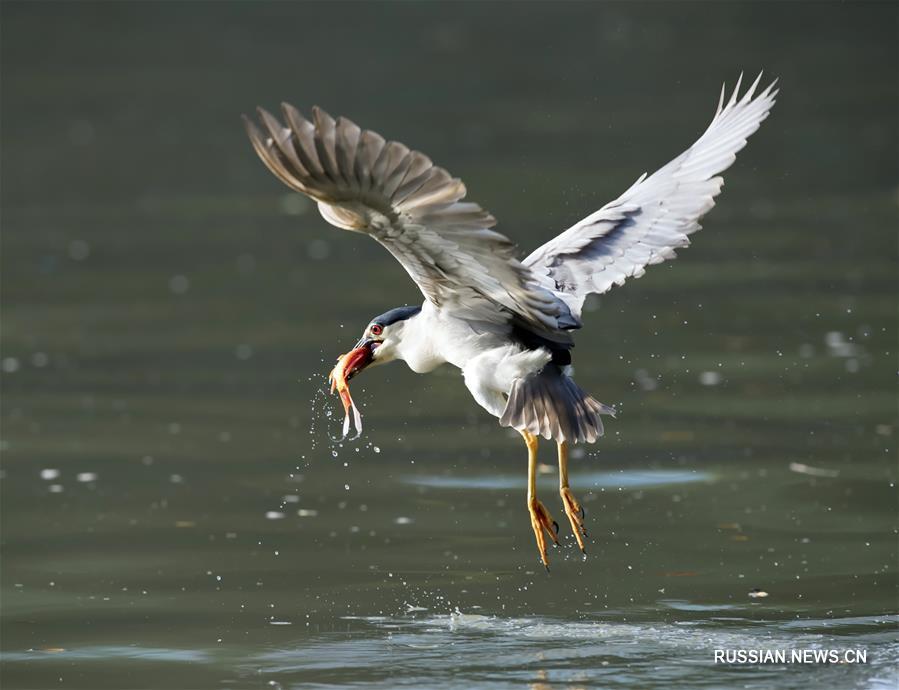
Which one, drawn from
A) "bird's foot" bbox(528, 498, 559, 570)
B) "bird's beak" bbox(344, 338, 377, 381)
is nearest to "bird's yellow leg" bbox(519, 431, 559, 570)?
"bird's foot" bbox(528, 498, 559, 570)

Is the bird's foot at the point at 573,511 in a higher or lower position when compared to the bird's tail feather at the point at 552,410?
lower

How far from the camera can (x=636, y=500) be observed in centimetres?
838

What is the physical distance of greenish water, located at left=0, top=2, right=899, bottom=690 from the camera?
670 centimetres

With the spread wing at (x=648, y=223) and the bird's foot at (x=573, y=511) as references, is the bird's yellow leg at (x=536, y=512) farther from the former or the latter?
the spread wing at (x=648, y=223)

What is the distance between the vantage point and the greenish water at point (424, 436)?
6703 mm

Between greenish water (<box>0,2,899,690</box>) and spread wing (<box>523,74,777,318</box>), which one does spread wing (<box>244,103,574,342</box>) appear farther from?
greenish water (<box>0,2,899,690</box>)

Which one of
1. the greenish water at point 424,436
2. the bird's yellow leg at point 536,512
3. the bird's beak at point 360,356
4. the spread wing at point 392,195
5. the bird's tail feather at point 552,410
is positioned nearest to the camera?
the spread wing at point 392,195

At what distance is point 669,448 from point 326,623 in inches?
109

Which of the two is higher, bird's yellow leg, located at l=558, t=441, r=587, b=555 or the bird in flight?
the bird in flight

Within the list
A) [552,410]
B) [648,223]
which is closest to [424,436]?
[648,223]

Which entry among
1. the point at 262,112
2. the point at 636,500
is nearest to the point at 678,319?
the point at 636,500

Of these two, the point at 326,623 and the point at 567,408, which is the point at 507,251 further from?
the point at 326,623

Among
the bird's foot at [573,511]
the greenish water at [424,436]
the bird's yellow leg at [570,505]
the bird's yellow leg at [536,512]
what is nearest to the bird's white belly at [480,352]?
the bird's yellow leg at [536,512]

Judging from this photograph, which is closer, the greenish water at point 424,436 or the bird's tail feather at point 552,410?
the greenish water at point 424,436
